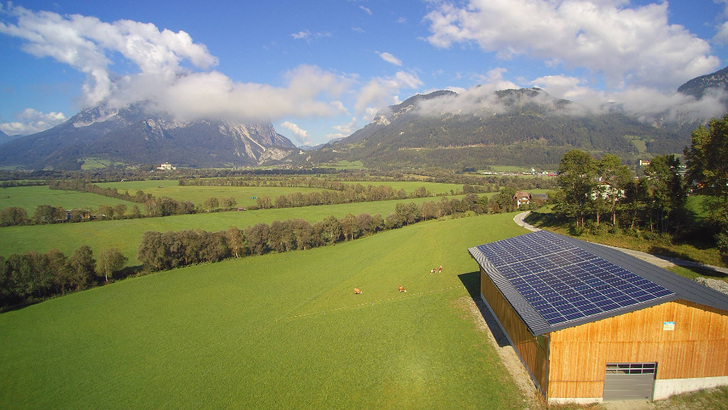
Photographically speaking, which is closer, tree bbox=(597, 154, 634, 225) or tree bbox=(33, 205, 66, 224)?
tree bbox=(597, 154, 634, 225)

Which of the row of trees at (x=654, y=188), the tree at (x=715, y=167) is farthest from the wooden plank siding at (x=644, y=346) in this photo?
the row of trees at (x=654, y=188)

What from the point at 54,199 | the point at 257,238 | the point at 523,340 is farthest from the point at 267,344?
the point at 54,199

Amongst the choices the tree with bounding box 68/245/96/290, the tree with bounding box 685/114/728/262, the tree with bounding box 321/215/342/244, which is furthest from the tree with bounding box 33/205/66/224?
the tree with bounding box 685/114/728/262

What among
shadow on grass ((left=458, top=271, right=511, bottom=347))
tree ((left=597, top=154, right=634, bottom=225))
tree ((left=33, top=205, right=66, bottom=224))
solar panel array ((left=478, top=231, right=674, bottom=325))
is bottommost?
shadow on grass ((left=458, top=271, right=511, bottom=347))

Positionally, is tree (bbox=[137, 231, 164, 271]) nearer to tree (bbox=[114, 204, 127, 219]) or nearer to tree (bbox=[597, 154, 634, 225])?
tree (bbox=[114, 204, 127, 219])

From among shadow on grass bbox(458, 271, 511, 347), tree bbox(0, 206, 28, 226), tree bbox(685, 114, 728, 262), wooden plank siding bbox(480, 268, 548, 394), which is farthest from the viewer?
tree bbox(0, 206, 28, 226)

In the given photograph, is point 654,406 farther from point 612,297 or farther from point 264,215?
point 264,215

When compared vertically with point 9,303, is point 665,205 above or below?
above

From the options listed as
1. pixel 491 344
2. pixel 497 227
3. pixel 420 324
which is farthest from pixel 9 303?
pixel 497 227
